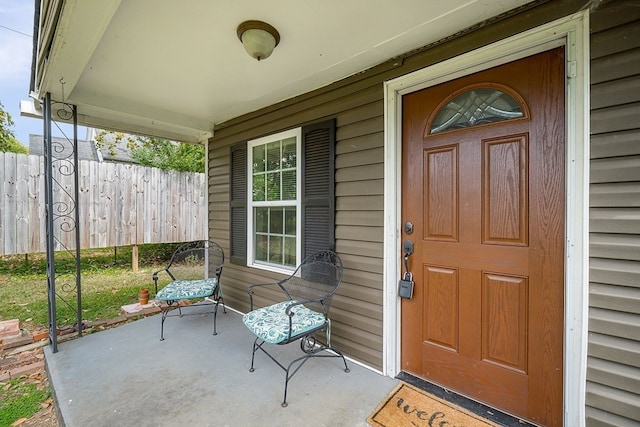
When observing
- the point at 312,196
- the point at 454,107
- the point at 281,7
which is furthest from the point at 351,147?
the point at 281,7

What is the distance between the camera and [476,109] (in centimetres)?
170

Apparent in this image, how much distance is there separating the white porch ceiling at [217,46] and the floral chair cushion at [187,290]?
193 centimetres

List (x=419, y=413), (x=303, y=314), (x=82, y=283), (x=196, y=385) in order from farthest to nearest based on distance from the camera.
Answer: (x=82, y=283) → (x=303, y=314) → (x=196, y=385) → (x=419, y=413)

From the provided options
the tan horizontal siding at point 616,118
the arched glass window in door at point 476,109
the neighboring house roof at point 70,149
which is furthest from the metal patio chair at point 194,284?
the neighboring house roof at point 70,149

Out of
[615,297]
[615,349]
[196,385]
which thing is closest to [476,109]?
[615,297]

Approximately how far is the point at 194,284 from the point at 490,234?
2.76 meters

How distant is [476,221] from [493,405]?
3.68 ft

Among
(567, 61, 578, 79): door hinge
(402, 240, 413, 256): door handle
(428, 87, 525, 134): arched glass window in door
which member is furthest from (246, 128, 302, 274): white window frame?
(567, 61, 578, 79): door hinge

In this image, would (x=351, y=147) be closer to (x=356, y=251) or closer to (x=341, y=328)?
(x=356, y=251)

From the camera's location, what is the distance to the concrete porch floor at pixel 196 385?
5.17ft

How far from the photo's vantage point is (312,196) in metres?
2.48

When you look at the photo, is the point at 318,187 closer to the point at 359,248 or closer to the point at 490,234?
the point at 359,248

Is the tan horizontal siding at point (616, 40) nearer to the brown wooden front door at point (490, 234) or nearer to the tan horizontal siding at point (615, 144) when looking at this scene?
the brown wooden front door at point (490, 234)

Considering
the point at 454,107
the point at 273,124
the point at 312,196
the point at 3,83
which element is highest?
the point at 3,83
